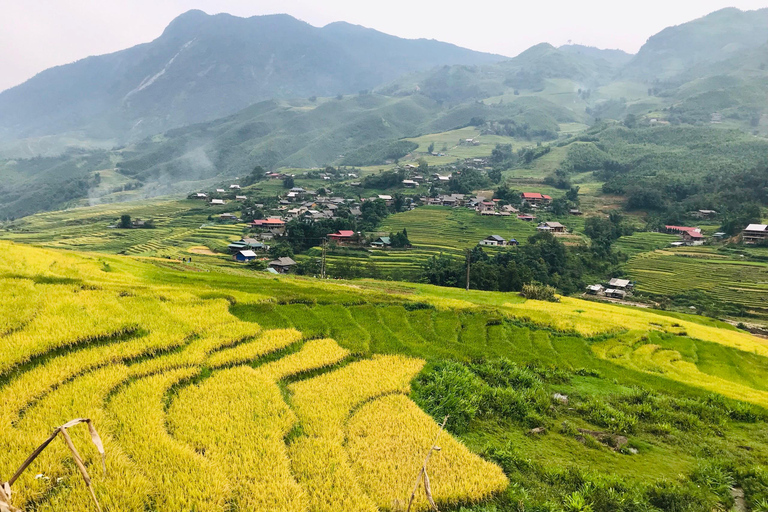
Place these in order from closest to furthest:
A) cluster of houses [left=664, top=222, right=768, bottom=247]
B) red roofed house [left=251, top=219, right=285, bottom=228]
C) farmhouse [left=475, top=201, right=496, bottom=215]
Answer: cluster of houses [left=664, top=222, right=768, bottom=247] → red roofed house [left=251, top=219, right=285, bottom=228] → farmhouse [left=475, top=201, right=496, bottom=215]

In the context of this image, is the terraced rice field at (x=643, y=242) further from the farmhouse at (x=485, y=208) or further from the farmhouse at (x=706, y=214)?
the farmhouse at (x=485, y=208)

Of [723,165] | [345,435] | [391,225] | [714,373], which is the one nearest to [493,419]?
[345,435]

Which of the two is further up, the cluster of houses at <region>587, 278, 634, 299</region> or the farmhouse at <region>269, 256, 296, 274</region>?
the farmhouse at <region>269, 256, 296, 274</region>

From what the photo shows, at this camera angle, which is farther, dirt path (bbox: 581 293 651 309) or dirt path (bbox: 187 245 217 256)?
dirt path (bbox: 187 245 217 256)

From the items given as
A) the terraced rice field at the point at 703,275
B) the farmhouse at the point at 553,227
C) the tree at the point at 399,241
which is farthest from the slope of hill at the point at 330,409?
the farmhouse at the point at 553,227

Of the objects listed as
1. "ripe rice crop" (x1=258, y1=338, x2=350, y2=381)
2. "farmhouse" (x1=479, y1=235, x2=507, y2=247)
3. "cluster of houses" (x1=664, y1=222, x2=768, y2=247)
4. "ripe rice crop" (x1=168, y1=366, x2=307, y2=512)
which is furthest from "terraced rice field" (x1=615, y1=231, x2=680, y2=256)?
"ripe rice crop" (x1=168, y1=366, x2=307, y2=512)

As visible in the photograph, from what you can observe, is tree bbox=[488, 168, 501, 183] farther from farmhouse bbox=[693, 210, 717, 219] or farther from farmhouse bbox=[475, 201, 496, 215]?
farmhouse bbox=[693, 210, 717, 219]
